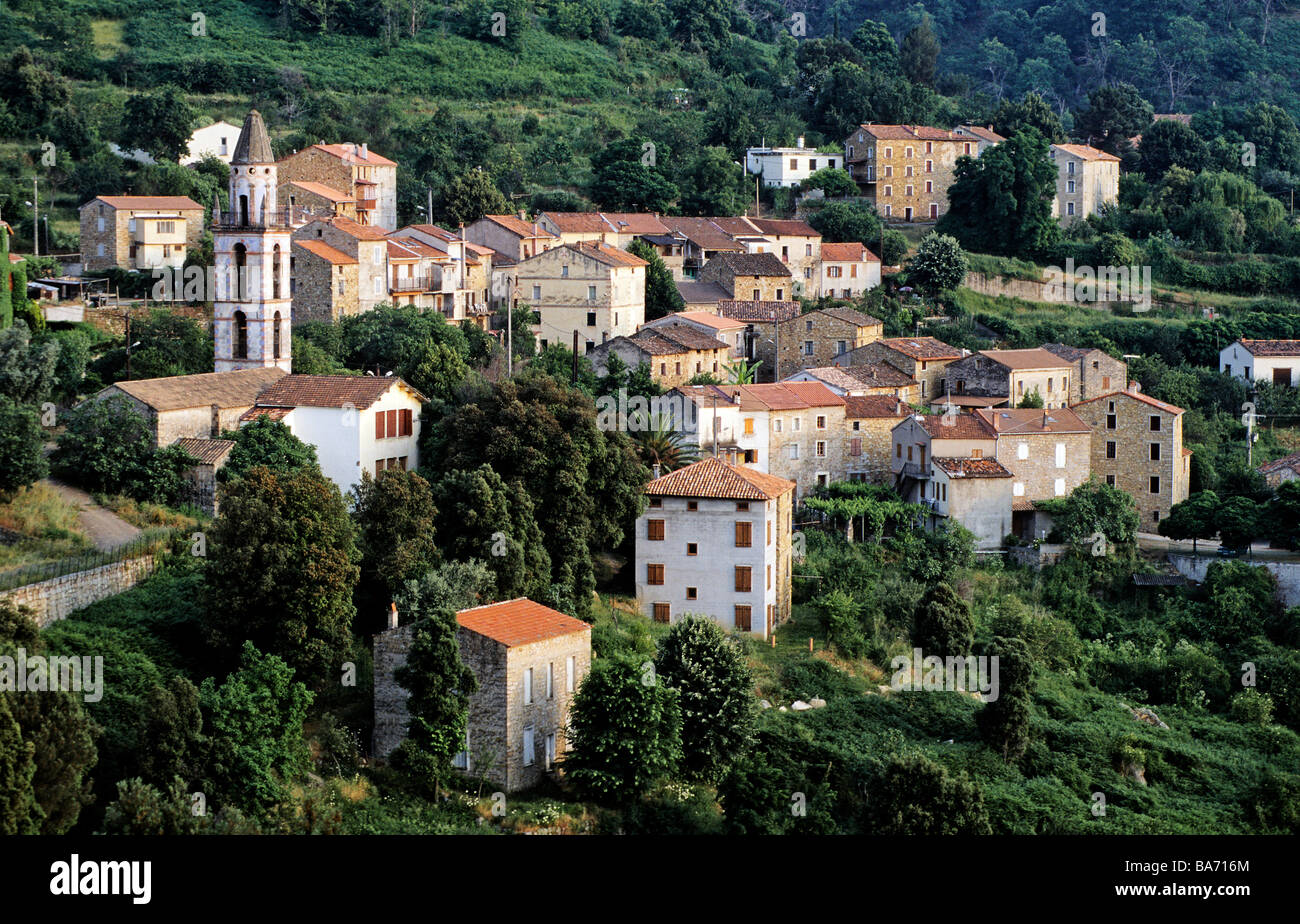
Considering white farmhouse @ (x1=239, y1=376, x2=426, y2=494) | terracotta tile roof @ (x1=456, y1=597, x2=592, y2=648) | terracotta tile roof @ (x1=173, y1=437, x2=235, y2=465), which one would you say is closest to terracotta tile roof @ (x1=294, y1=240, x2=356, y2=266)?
white farmhouse @ (x1=239, y1=376, x2=426, y2=494)

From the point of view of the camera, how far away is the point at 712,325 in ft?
186

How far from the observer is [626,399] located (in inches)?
1900

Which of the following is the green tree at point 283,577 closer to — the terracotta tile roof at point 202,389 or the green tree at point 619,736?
the green tree at point 619,736

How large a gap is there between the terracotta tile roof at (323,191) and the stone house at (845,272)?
17.2m

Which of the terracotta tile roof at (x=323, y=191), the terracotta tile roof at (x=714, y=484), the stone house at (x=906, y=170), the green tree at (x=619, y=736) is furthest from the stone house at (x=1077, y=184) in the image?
the green tree at (x=619, y=736)

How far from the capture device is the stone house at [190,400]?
39281mm

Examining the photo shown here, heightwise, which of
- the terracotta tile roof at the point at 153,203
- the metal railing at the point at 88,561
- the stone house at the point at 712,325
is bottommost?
the metal railing at the point at 88,561

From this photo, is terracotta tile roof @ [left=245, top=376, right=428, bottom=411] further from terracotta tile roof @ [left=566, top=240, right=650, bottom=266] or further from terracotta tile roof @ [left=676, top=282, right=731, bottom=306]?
terracotta tile roof @ [left=676, top=282, right=731, bottom=306]

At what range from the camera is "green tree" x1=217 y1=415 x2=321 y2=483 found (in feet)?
128

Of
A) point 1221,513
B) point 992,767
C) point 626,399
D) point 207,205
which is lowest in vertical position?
point 992,767

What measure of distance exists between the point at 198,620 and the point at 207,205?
29.2 m

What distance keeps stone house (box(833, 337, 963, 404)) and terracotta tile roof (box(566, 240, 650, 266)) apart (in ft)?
23.3
